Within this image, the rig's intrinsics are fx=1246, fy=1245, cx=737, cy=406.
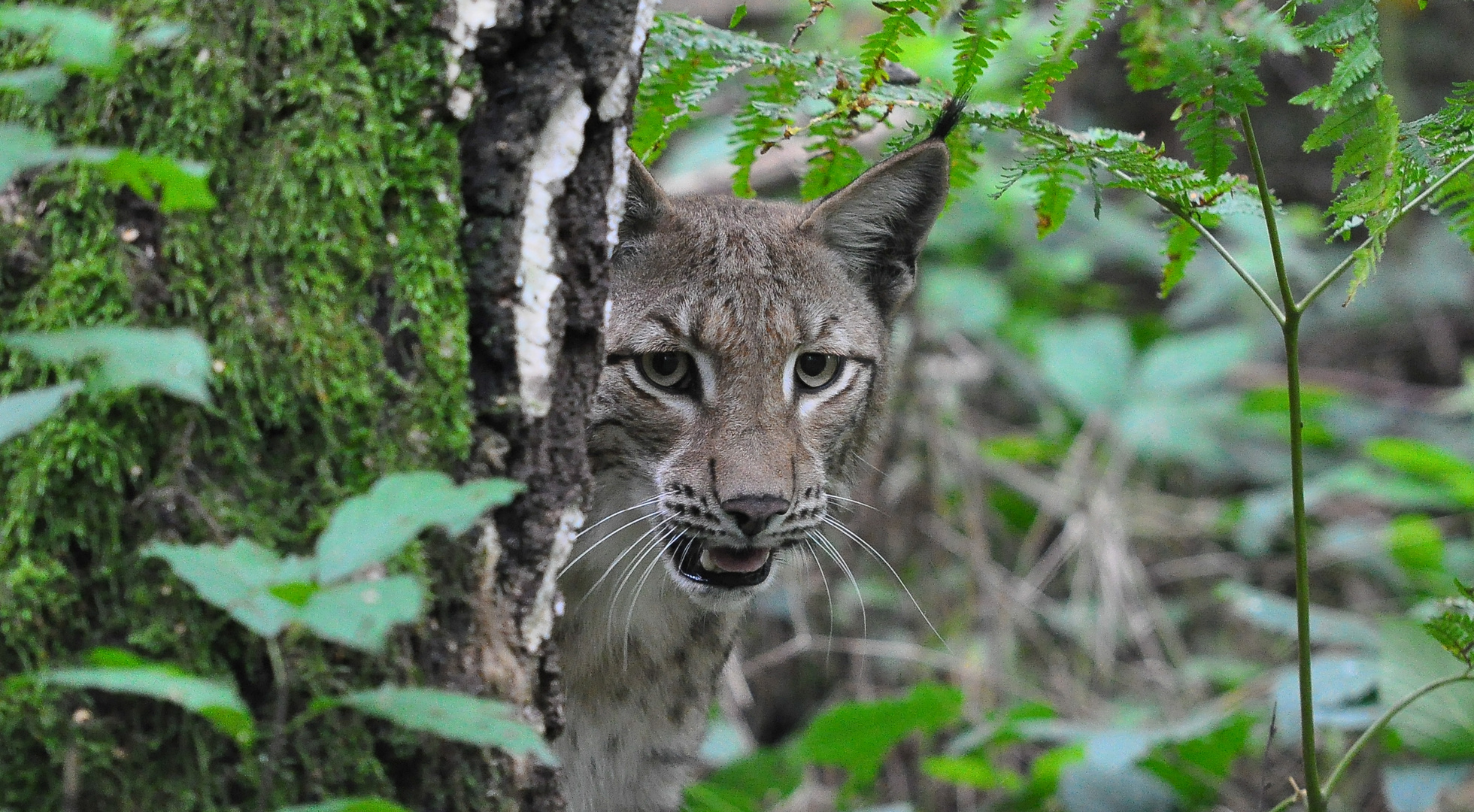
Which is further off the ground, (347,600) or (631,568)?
(347,600)

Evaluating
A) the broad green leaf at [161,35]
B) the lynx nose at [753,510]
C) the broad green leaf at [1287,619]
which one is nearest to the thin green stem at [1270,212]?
the lynx nose at [753,510]

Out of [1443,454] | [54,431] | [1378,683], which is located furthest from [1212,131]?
[1443,454]

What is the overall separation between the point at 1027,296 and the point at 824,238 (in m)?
4.96

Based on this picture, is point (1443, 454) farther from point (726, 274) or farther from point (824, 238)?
point (726, 274)

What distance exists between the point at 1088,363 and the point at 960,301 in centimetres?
85

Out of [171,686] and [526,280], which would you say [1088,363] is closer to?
[526,280]

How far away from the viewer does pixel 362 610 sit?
128 centimetres

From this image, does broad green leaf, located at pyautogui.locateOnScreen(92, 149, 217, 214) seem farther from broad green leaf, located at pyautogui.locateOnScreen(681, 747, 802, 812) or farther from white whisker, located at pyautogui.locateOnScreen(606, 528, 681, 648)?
broad green leaf, located at pyautogui.locateOnScreen(681, 747, 802, 812)

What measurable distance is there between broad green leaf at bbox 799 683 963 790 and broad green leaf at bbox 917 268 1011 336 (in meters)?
3.06

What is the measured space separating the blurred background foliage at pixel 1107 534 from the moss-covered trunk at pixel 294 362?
243 cm

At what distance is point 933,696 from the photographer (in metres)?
→ 4.50

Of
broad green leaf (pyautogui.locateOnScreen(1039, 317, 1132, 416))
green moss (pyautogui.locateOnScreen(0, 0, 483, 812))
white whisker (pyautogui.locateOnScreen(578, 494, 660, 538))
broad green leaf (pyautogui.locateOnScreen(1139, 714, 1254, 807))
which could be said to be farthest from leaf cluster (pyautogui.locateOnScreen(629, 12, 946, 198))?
broad green leaf (pyautogui.locateOnScreen(1039, 317, 1132, 416))

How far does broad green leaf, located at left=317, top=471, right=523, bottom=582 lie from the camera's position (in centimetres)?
134

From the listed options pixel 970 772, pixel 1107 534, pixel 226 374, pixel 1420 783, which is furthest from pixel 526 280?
pixel 1107 534
